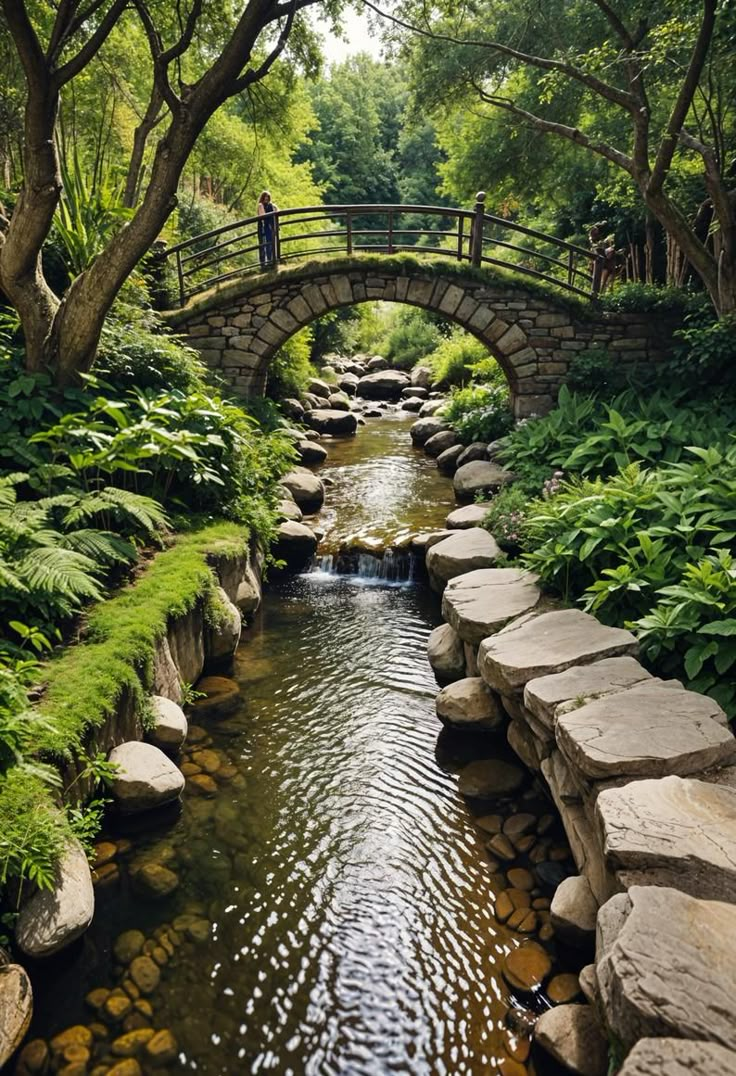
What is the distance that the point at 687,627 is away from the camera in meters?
4.39

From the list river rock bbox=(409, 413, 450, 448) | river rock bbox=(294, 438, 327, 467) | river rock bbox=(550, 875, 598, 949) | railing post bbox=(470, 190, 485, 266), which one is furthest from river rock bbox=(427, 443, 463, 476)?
river rock bbox=(550, 875, 598, 949)

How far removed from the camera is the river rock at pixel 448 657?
633 centimetres

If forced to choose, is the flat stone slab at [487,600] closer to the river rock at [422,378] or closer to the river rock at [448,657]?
the river rock at [448,657]

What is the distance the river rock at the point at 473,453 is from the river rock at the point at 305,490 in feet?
9.45

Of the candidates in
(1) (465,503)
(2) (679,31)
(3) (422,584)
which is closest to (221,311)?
(1) (465,503)

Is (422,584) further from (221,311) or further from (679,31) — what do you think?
(679,31)

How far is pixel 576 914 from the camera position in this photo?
3510mm

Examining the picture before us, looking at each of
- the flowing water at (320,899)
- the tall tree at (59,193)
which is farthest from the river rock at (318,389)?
the flowing water at (320,899)

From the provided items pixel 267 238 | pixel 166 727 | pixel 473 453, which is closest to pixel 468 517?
pixel 473 453

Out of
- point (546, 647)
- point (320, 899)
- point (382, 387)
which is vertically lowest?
point (320, 899)

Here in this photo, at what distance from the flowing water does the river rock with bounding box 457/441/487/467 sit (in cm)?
613

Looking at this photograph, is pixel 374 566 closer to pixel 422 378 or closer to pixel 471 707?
pixel 471 707

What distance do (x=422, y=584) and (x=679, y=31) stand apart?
7.23 m

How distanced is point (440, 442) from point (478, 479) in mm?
3232
